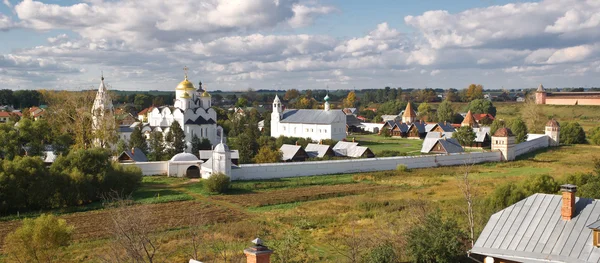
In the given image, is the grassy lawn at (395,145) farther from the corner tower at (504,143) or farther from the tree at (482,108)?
the tree at (482,108)

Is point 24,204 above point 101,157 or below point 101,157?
below

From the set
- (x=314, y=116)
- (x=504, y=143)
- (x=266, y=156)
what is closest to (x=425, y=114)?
(x=314, y=116)

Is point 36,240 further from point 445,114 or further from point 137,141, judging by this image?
point 445,114

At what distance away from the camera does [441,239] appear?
37.7 feet

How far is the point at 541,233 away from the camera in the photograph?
10008mm

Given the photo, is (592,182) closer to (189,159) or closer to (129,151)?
(189,159)

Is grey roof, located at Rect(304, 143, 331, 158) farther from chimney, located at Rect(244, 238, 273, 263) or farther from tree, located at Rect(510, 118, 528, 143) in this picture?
chimney, located at Rect(244, 238, 273, 263)

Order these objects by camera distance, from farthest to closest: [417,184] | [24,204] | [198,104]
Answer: [198,104] → [417,184] → [24,204]

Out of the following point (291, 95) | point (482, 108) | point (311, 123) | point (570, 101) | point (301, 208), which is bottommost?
point (301, 208)

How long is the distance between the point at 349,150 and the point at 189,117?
12.0 m

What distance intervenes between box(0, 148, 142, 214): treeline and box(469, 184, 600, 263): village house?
14.8m

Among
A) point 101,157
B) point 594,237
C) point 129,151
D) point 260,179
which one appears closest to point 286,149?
point 260,179

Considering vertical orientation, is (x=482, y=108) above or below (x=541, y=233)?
above

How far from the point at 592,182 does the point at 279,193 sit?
40.0 feet
